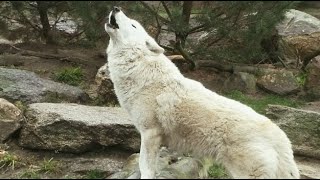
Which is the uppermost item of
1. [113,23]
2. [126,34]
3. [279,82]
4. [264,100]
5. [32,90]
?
[113,23]

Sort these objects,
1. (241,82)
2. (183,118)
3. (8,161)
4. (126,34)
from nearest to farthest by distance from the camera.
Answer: (183,118), (126,34), (8,161), (241,82)

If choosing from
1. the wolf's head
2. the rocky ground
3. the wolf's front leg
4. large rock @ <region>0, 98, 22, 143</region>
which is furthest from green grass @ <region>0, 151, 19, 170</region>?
the wolf's front leg

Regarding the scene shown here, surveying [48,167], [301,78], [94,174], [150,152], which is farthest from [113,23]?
[301,78]

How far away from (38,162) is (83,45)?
541cm

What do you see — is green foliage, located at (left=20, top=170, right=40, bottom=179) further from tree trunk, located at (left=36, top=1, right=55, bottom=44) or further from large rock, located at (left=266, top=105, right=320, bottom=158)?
tree trunk, located at (left=36, top=1, right=55, bottom=44)

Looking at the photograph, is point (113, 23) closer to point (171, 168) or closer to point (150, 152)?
point (150, 152)

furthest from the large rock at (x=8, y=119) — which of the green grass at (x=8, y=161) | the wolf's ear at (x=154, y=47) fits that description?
the wolf's ear at (x=154, y=47)

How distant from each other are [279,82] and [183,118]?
665 centimetres

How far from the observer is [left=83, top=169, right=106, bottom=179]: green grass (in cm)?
608

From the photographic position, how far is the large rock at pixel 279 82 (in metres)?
10.9

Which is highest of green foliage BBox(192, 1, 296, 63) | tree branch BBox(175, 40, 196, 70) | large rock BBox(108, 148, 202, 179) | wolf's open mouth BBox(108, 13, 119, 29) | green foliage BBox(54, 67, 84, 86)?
wolf's open mouth BBox(108, 13, 119, 29)

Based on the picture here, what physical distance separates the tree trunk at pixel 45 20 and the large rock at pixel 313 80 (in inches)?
239

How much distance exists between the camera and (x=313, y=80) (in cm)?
1138

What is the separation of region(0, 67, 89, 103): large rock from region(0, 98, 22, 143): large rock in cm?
81
